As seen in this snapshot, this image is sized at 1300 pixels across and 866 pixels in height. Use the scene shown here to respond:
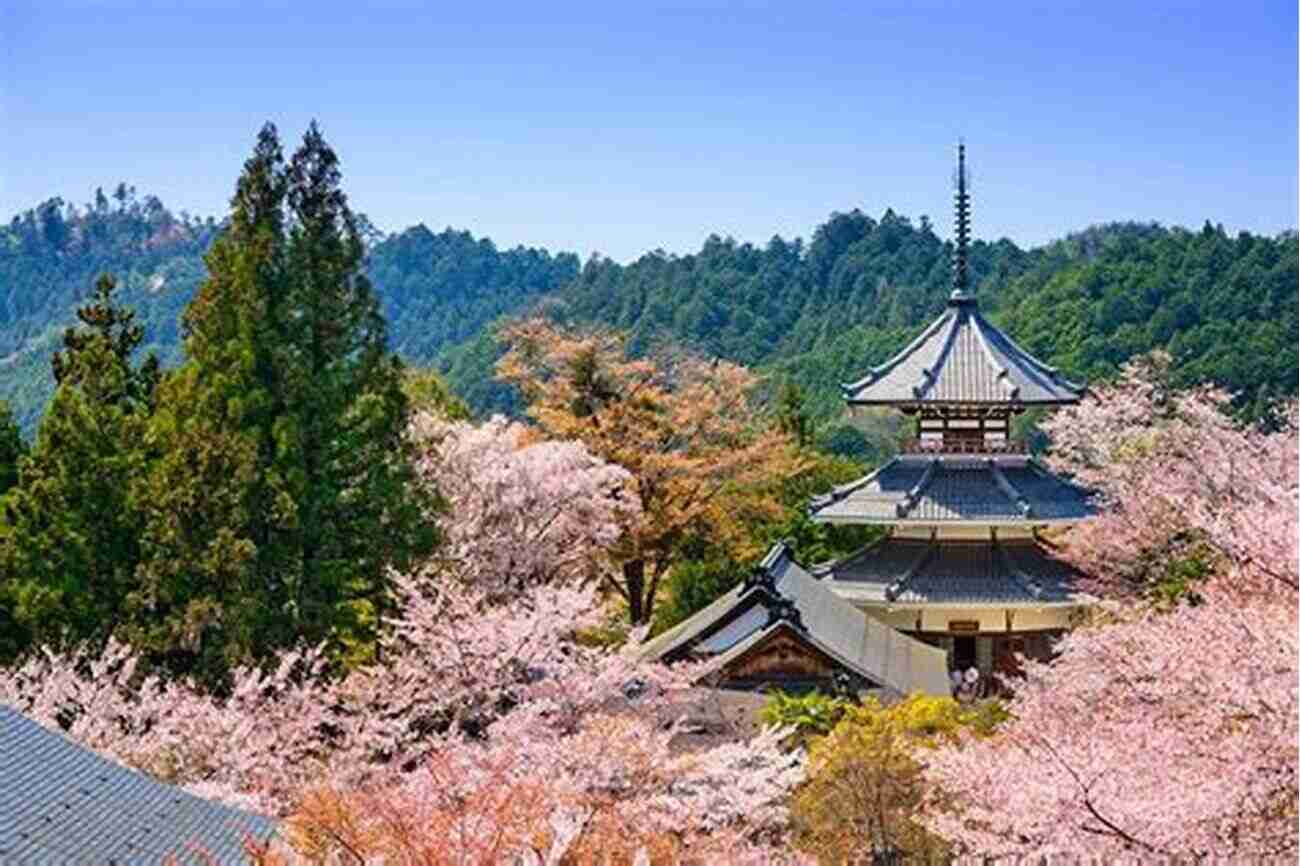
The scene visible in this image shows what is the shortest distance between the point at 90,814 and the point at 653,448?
876 inches

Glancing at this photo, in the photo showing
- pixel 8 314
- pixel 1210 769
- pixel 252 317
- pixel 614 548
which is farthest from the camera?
pixel 8 314

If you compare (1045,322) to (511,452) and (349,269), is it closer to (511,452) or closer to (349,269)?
(511,452)

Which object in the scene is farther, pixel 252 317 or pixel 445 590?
pixel 252 317

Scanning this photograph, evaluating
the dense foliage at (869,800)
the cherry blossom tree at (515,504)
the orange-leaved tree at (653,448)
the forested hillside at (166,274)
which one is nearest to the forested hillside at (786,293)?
the forested hillside at (166,274)

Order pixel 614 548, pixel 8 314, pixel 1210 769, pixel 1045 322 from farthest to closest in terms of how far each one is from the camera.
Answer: pixel 8 314
pixel 1045 322
pixel 614 548
pixel 1210 769

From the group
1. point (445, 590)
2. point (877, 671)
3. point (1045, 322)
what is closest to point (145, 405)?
point (445, 590)

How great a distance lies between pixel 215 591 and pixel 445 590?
7.89 feet

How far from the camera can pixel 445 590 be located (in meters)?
15.9

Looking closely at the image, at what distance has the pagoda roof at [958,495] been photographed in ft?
76.4

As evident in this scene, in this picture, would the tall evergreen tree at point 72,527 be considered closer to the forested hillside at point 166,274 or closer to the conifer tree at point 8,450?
the conifer tree at point 8,450

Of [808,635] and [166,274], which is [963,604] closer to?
[808,635]

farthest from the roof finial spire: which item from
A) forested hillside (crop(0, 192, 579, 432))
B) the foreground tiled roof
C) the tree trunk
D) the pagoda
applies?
forested hillside (crop(0, 192, 579, 432))

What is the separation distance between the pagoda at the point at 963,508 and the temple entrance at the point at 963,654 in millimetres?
19

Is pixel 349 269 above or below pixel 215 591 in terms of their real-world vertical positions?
above
